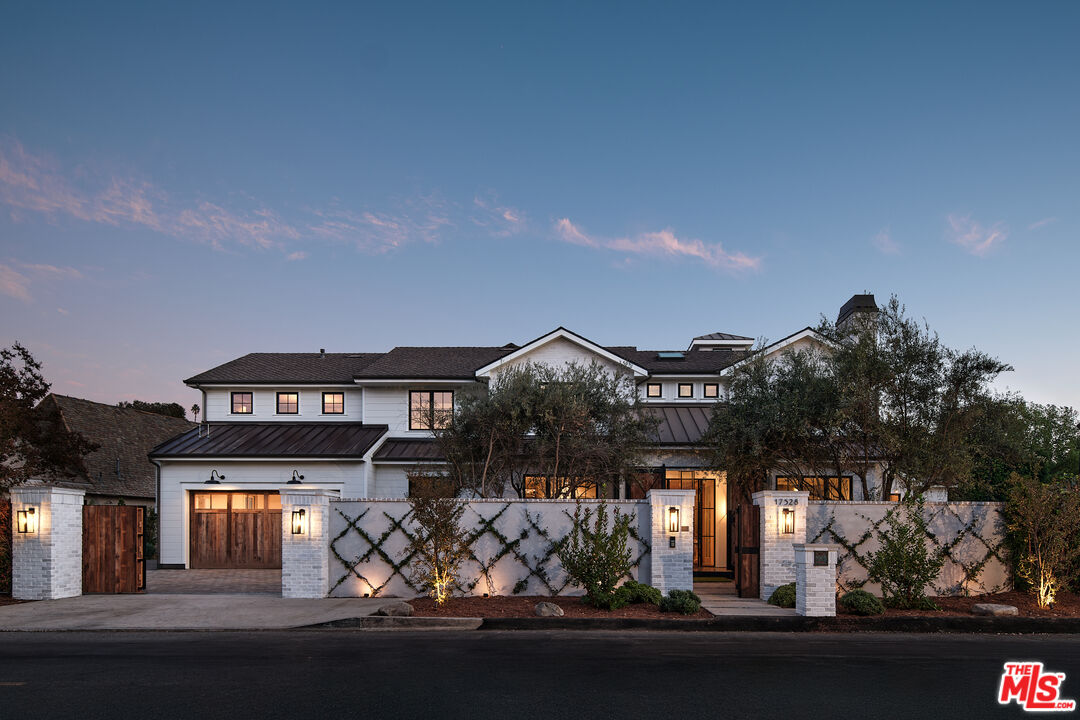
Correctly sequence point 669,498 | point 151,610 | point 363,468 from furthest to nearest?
point 363,468, point 669,498, point 151,610

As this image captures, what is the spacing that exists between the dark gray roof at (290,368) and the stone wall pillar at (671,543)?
13.2m

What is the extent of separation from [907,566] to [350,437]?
16.5 metres

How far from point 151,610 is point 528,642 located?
758 cm

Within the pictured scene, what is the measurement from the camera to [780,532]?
43.0ft

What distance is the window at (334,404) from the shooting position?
2314 centimetres

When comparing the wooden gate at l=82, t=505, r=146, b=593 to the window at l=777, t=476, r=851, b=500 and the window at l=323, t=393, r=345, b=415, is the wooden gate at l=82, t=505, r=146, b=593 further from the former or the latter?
the window at l=777, t=476, r=851, b=500

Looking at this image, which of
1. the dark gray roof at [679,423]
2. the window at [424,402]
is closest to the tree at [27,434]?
the window at [424,402]

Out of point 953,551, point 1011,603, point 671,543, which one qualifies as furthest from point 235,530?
point 1011,603

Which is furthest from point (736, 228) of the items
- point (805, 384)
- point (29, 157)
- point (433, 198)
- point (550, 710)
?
point (29, 157)

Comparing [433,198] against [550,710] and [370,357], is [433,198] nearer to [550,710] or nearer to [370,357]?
[370,357]

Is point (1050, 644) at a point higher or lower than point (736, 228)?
lower

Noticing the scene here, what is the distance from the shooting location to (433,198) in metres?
20.8

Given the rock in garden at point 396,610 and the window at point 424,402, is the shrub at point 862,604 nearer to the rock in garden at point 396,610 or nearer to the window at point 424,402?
the rock in garden at point 396,610

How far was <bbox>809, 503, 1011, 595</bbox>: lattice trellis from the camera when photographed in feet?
43.2
